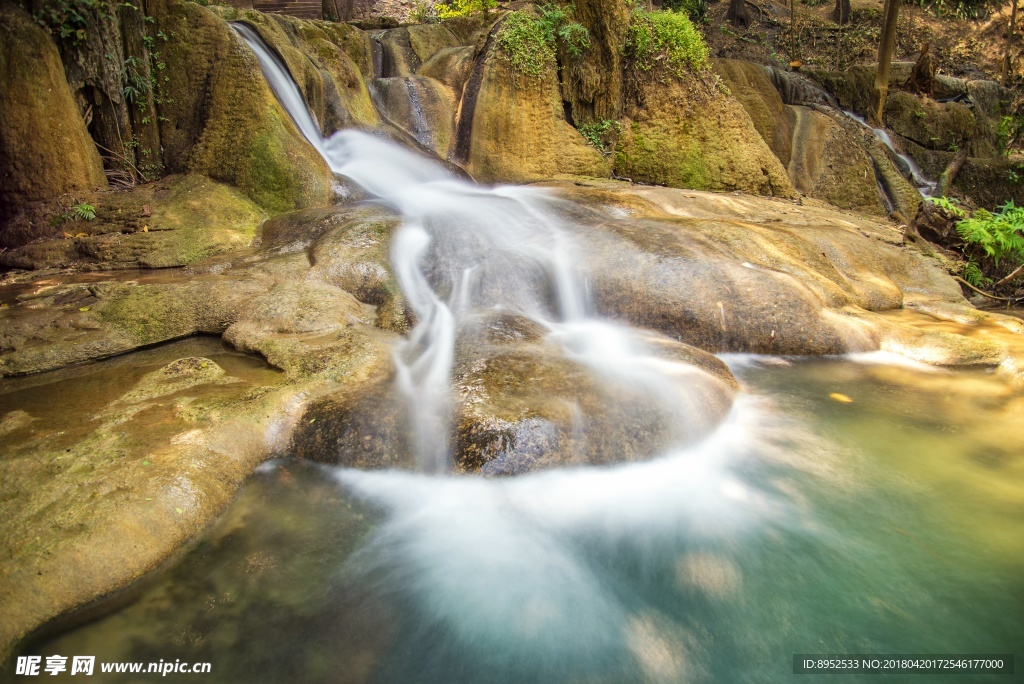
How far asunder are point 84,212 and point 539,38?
24.2ft

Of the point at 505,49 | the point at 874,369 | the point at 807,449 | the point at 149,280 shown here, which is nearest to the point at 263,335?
the point at 149,280

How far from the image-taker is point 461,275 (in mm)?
5832

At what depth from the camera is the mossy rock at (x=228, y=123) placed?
714 cm

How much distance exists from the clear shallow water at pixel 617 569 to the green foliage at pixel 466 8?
1307 centimetres

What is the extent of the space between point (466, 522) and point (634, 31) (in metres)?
10.2

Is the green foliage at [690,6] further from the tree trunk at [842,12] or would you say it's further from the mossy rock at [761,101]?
the mossy rock at [761,101]

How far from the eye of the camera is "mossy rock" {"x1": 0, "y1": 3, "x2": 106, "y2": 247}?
6230 millimetres

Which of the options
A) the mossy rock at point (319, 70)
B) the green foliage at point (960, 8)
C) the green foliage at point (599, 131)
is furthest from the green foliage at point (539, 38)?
the green foliage at point (960, 8)

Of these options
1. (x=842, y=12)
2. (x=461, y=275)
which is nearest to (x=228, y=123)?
(x=461, y=275)

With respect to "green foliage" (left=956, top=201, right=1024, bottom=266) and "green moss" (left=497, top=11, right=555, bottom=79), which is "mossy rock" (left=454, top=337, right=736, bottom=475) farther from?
"green moss" (left=497, top=11, right=555, bottom=79)

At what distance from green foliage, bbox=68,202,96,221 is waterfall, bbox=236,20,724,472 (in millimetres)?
2797

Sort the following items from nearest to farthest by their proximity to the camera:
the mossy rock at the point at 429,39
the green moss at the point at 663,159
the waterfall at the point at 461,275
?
the waterfall at the point at 461,275, the green moss at the point at 663,159, the mossy rock at the point at 429,39

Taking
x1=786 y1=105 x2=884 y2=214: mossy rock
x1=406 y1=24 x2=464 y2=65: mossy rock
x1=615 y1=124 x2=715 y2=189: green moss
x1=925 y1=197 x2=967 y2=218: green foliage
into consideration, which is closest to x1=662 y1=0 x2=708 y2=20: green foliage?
x1=786 y1=105 x2=884 y2=214: mossy rock

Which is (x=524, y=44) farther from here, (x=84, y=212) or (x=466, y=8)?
(x=466, y=8)
